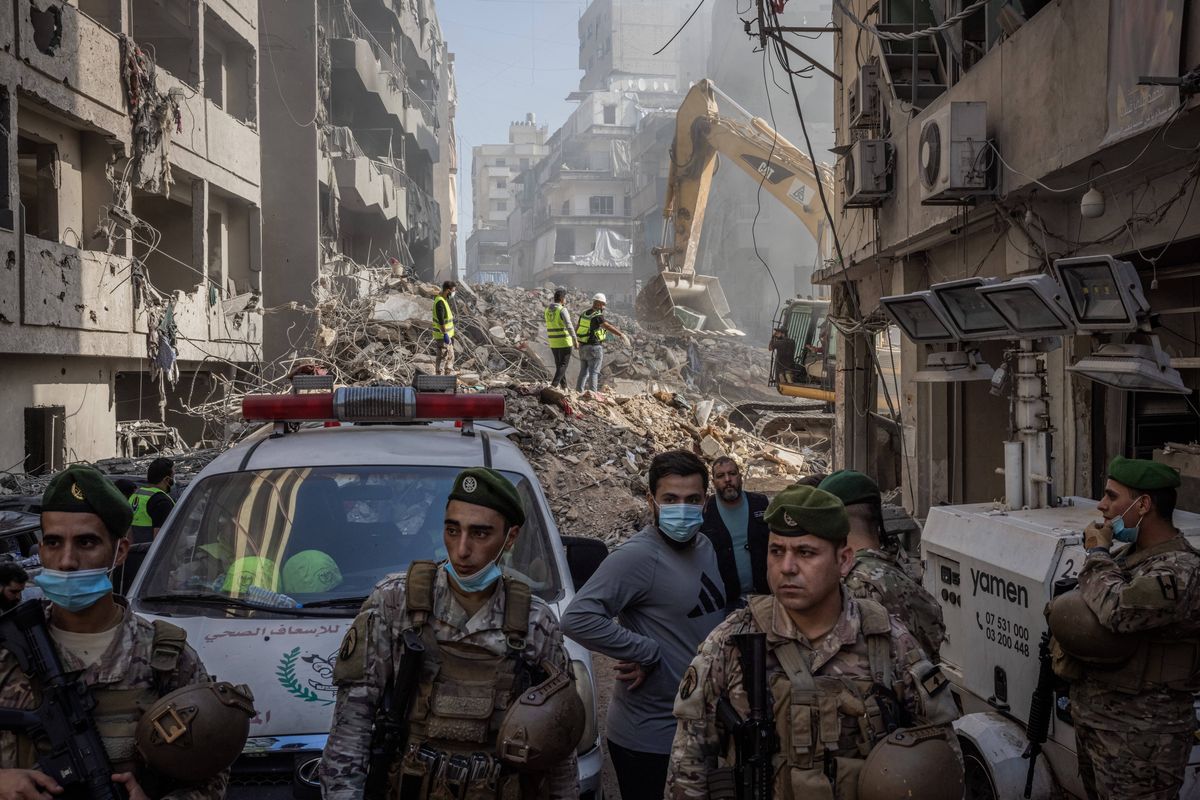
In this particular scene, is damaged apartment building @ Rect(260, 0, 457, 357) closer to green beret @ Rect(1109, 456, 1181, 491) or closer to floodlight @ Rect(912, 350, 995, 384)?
floodlight @ Rect(912, 350, 995, 384)

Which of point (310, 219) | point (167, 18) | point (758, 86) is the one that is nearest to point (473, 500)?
point (167, 18)

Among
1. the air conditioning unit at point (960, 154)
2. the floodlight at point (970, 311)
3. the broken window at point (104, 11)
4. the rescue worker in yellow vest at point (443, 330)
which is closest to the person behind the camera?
the floodlight at point (970, 311)

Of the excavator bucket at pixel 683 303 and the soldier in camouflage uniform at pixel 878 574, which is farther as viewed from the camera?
the excavator bucket at pixel 683 303

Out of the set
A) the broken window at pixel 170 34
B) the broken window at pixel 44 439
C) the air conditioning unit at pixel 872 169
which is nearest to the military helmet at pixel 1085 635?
the air conditioning unit at pixel 872 169

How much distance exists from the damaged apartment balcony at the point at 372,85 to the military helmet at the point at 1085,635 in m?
28.1

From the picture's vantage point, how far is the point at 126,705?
106 inches

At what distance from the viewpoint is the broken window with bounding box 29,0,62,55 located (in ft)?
45.5

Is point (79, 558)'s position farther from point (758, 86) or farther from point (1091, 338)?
point (758, 86)

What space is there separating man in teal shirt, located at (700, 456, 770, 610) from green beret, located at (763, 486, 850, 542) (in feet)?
4.73

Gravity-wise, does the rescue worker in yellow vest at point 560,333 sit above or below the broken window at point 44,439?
above

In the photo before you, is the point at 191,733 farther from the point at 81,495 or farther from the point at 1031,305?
the point at 1031,305

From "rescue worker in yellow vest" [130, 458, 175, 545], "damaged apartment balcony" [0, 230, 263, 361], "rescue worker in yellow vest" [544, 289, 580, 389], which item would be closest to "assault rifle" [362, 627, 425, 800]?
"rescue worker in yellow vest" [130, 458, 175, 545]

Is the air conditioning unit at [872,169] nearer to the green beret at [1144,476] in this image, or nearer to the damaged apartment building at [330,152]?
the green beret at [1144,476]

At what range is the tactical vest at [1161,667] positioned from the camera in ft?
12.7
